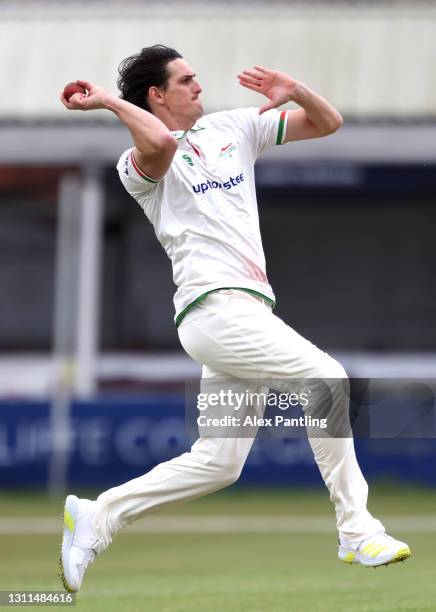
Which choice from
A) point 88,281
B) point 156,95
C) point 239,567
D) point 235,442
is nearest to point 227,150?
point 156,95

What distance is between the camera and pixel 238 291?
20.4 feet

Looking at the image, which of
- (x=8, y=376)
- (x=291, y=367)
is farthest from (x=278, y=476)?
(x=291, y=367)

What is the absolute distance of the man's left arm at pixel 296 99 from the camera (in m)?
6.32

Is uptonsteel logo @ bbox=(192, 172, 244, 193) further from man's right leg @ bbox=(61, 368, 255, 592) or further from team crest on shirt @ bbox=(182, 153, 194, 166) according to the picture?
man's right leg @ bbox=(61, 368, 255, 592)

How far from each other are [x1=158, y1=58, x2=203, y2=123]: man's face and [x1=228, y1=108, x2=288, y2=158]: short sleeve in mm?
210

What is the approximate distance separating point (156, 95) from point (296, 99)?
0.69 metres

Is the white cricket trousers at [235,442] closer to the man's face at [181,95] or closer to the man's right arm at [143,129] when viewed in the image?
the man's right arm at [143,129]

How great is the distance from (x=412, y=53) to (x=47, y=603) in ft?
44.5

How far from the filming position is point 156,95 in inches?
257

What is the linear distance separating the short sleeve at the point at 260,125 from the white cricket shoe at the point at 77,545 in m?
1.89

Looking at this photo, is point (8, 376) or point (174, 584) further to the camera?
point (8, 376)

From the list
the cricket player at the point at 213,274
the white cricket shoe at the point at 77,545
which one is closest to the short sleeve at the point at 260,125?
the cricket player at the point at 213,274

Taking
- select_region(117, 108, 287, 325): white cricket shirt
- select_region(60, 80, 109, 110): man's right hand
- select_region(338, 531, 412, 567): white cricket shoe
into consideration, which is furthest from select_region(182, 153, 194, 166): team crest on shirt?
select_region(338, 531, 412, 567): white cricket shoe

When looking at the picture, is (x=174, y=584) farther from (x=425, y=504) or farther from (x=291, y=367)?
(x=425, y=504)
